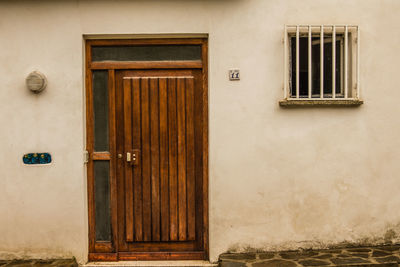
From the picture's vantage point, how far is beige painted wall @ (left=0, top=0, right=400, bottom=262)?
550 centimetres

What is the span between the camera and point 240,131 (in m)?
5.56

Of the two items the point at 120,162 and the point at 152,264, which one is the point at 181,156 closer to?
the point at 120,162

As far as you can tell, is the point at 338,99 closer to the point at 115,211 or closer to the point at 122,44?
the point at 122,44

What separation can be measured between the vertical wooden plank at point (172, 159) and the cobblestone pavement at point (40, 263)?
1286mm

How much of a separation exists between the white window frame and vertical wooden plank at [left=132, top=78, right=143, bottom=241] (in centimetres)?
180

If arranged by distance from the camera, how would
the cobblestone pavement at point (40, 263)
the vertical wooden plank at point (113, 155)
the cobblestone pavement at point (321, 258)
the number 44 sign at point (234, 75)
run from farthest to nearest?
the vertical wooden plank at point (113, 155), the number 44 sign at point (234, 75), the cobblestone pavement at point (40, 263), the cobblestone pavement at point (321, 258)

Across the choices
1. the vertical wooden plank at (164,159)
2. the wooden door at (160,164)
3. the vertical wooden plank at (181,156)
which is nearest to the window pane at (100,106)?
the wooden door at (160,164)

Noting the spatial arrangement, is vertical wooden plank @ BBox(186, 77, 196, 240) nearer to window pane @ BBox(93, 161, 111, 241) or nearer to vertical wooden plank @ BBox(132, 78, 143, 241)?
vertical wooden plank @ BBox(132, 78, 143, 241)

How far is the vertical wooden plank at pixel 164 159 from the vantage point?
18.5 ft

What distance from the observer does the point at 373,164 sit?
5.65m

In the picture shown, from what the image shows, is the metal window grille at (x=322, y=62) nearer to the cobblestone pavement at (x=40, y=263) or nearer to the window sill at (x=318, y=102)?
the window sill at (x=318, y=102)

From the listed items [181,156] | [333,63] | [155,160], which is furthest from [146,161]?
[333,63]

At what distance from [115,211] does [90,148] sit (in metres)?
0.86

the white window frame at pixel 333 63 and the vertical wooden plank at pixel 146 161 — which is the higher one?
the white window frame at pixel 333 63
